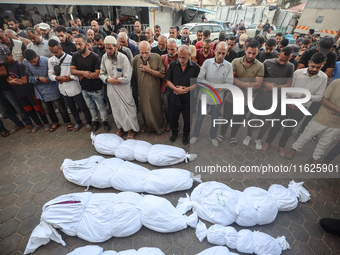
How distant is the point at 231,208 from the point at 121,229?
148 cm

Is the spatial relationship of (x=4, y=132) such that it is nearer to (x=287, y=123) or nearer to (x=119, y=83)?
(x=119, y=83)

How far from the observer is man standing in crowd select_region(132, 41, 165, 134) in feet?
11.1

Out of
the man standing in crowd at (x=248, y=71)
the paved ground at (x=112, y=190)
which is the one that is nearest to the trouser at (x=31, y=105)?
the paved ground at (x=112, y=190)

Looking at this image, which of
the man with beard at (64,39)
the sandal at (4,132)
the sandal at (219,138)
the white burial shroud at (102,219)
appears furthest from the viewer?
the man with beard at (64,39)

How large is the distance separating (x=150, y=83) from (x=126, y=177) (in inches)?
76.2

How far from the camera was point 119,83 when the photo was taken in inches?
134

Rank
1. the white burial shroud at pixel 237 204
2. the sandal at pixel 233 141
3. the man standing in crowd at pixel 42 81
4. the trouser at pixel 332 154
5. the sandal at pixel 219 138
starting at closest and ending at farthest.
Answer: the white burial shroud at pixel 237 204
the trouser at pixel 332 154
the man standing in crowd at pixel 42 81
the sandal at pixel 233 141
the sandal at pixel 219 138

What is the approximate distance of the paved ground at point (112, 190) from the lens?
7.32 ft

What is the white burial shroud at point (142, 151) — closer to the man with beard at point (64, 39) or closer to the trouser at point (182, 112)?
the trouser at point (182, 112)

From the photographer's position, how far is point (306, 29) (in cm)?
1105

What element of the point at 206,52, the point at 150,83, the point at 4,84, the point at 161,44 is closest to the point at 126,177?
the point at 150,83

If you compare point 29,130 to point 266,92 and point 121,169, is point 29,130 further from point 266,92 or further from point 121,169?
point 266,92

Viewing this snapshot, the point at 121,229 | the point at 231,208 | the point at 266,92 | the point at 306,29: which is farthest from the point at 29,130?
the point at 306,29

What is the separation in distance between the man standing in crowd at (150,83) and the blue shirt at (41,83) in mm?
1896
